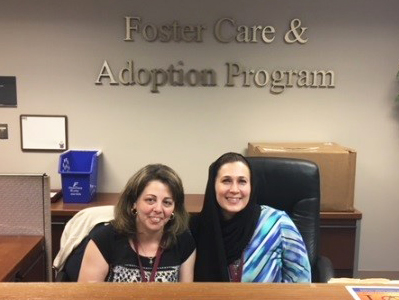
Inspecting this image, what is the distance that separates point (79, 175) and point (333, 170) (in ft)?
5.31

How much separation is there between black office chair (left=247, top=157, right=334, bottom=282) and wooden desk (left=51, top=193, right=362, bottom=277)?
0.58 metres

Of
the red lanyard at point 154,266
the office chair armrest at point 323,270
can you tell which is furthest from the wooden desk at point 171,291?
the office chair armrest at point 323,270

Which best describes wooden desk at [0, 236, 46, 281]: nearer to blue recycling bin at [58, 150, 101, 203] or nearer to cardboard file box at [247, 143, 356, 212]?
blue recycling bin at [58, 150, 101, 203]

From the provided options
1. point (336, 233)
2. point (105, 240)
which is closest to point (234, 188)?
point (105, 240)

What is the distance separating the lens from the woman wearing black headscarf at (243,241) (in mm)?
1767

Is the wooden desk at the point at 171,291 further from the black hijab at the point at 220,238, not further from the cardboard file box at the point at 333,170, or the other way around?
the cardboard file box at the point at 333,170

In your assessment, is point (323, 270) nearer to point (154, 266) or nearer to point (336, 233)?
point (336, 233)

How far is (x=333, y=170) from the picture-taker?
2.60m

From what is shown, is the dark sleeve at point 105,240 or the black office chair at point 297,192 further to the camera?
the black office chair at point 297,192

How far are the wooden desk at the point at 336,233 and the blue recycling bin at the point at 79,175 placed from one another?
6 cm

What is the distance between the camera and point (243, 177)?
5.97ft

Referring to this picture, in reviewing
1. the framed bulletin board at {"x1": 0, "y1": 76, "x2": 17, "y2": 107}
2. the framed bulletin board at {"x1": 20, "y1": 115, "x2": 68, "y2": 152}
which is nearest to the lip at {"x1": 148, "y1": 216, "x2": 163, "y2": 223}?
the framed bulletin board at {"x1": 20, "y1": 115, "x2": 68, "y2": 152}

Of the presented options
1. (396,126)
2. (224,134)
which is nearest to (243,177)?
(224,134)

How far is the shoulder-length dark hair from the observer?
1.71 meters
